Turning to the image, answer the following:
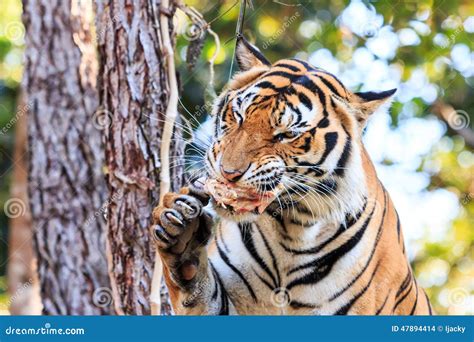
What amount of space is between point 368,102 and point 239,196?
0.71m

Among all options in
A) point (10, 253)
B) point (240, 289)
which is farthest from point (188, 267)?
point (10, 253)

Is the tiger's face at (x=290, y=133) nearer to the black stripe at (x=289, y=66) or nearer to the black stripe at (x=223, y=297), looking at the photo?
the black stripe at (x=289, y=66)

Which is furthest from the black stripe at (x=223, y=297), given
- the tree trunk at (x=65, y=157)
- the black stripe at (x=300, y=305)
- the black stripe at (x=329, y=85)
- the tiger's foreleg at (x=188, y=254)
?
the tree trunk at (x=65, y=157)

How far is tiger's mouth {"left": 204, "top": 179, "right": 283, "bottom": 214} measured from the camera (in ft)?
9.20

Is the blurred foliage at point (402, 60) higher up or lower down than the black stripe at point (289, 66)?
higher up

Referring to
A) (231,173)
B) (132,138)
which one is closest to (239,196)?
(231,173)

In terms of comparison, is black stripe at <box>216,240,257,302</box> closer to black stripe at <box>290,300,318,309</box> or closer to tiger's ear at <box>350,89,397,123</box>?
black stripe at <box>290,300,318,309</box>

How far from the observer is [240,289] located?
10.8ft

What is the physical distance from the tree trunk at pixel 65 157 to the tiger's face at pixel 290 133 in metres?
2.29

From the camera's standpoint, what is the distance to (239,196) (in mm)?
2852

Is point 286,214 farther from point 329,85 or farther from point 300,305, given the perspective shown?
point 329,85

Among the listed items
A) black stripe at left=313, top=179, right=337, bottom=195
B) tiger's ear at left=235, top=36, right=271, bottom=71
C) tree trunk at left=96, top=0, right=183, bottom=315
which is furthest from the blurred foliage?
black stripe at left=313, top=179, right=337, bottom=195

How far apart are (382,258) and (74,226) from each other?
2609 mm

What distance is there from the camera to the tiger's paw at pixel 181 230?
277cm
